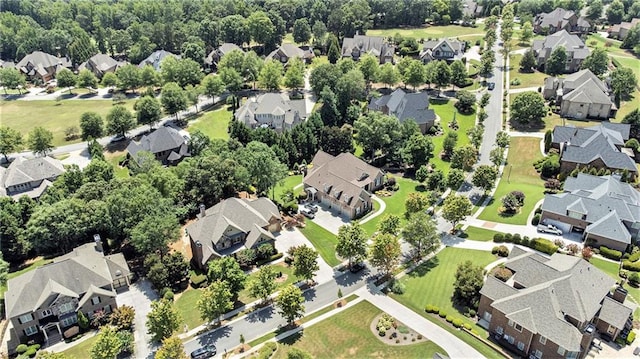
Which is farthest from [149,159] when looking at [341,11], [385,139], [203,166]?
[341,11]

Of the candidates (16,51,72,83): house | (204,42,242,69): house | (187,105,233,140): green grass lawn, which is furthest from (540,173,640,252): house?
(16,51,72,83): house

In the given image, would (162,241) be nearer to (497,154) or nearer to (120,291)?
(120,291)

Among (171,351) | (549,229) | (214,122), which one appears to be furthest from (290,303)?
(214,122)

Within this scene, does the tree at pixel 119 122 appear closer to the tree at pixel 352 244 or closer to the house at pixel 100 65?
the house at pixel 100 65

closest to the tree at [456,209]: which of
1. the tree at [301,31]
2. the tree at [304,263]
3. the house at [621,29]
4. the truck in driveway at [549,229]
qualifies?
the truck in driveway at [549,229]

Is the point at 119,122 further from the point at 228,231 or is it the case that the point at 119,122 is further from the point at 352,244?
the point at 352,244

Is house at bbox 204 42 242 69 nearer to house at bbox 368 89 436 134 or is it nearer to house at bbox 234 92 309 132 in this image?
house at bbox 234 92 309 132
